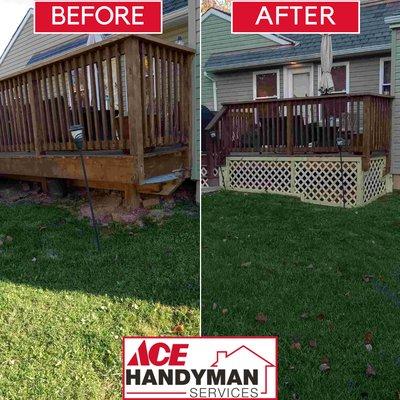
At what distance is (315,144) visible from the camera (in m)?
3.46

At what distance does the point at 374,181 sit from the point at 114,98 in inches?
76.6


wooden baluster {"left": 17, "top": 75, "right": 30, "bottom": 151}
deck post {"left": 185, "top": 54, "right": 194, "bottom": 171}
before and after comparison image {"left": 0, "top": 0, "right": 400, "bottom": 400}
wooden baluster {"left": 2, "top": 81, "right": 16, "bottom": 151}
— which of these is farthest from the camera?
wooden baluster {"left": 2, "top": 81, "right": 16, "bottom": 151}

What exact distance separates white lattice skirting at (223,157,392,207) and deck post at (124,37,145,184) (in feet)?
1.82

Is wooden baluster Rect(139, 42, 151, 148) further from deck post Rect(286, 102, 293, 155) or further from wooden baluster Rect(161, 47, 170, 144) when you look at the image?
deck post Rect(286, 102, 293, 155)

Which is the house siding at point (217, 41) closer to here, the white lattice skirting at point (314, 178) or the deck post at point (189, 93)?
the deck post at point (189, 93)

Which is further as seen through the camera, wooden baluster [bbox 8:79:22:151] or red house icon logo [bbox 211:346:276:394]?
wooden baluster [bbox 8:79:22:151]

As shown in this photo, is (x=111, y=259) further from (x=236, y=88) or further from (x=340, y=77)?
(x=340, y=77)

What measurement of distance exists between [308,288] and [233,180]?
0.77 m

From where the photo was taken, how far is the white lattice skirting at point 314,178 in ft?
9.12

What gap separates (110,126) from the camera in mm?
2930

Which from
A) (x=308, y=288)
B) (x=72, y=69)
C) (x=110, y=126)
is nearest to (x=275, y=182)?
(x=308, y=288)

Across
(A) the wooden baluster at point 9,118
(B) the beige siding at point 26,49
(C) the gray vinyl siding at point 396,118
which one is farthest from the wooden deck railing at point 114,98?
(C) the gray vinyl siding at point 396,118

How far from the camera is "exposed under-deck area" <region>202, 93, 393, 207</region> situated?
9.75 ft

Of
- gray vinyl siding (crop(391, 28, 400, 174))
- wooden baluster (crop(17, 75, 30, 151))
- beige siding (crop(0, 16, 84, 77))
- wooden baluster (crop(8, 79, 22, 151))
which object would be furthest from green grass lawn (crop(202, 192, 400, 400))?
beige siding (crop(0, 16, 84, 77))
